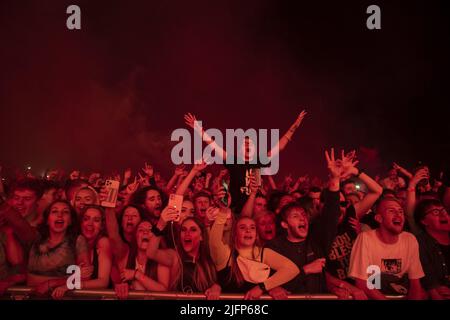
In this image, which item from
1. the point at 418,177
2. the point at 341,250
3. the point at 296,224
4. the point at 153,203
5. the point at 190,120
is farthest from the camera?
the point at 190,120

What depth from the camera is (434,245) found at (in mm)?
4141

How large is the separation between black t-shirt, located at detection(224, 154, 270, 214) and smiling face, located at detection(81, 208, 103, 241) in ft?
4.25

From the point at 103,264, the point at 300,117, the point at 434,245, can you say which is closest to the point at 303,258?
the point at 434,245

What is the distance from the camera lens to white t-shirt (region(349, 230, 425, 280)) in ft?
13.2

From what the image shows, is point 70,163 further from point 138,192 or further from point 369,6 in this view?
point 369,6

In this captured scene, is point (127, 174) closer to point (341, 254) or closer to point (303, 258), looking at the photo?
point (303, 258)

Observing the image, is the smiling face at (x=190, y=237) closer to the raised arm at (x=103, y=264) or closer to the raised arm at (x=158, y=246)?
the raised arm at (x=158, y=246)

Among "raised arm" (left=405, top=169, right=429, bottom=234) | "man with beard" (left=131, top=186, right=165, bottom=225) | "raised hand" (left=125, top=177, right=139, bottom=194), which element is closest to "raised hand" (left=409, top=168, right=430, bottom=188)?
"raised arm" (left=405, top=169, right=429, bottom=234)

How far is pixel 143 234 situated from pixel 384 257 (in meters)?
2.27

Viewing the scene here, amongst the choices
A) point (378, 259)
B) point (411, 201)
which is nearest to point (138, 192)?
point (378, 259)

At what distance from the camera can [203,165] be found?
14.4 feet

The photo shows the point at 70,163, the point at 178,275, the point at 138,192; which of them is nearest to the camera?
the point at 178,275

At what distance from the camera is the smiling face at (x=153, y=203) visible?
13.6 feet
